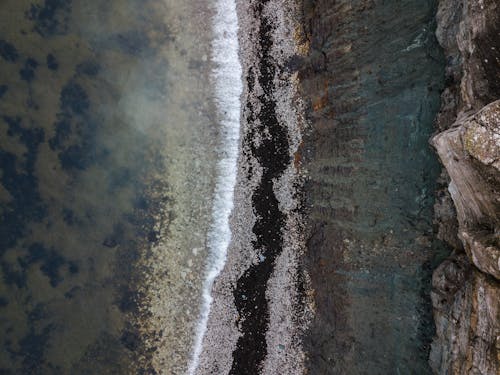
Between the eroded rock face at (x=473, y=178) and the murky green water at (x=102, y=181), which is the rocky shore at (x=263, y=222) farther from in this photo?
the eroded rock face at (x=473, y=178)

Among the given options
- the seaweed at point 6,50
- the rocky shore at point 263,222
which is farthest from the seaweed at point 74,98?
the rocky shore at point 263,222

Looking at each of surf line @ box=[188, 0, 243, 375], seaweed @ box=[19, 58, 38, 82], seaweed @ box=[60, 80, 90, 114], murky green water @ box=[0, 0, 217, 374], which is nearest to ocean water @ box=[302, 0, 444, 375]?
surf line @ box=[188, 0, 243, 375]

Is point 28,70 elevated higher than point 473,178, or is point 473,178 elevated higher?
point 28,70

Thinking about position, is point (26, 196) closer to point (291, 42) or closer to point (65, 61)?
point (65, 61)

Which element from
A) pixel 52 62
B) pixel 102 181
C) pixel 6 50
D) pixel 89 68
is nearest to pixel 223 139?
pixel 102 181

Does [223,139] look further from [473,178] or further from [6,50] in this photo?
[473,178]

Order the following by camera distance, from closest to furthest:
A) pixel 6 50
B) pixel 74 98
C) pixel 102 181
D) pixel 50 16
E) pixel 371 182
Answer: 1. pixel 371 182
2. pixel 6 50
3. pixel 50 16
4. pixel 74 98
5. pixel 102 181

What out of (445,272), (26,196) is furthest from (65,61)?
(445,272)
